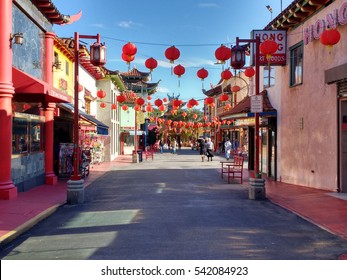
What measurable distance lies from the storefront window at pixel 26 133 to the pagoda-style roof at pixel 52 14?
13.1 feet

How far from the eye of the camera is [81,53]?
21.7m

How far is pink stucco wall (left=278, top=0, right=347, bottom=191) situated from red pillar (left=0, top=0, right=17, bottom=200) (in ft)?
31.7

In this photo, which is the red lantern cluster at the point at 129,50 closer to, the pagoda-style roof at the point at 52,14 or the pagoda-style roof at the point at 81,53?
the pagoda-style roof at the point at 52,14

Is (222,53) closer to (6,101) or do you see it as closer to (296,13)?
(296,13)

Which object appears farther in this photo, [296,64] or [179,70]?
[296,64]

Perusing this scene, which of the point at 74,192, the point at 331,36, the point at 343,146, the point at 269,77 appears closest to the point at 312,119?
the point at 343,146

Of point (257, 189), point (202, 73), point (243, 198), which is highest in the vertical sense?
point (202, 73)

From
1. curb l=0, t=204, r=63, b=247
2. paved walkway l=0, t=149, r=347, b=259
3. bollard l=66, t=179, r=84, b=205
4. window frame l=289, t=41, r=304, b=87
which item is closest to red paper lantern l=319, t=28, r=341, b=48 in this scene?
window frame l=289, t=41, r=304, b=87

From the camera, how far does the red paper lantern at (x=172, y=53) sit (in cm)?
1174

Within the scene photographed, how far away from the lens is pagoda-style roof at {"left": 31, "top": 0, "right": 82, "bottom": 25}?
14163mm

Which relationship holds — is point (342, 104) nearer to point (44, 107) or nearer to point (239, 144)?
point (44, 107)

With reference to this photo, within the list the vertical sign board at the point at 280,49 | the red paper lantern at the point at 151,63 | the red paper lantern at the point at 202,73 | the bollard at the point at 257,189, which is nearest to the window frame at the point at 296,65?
the vertical sign board at the point at 280,49

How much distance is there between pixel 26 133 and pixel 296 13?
10.4 meters

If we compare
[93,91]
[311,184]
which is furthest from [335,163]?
[93,91]
